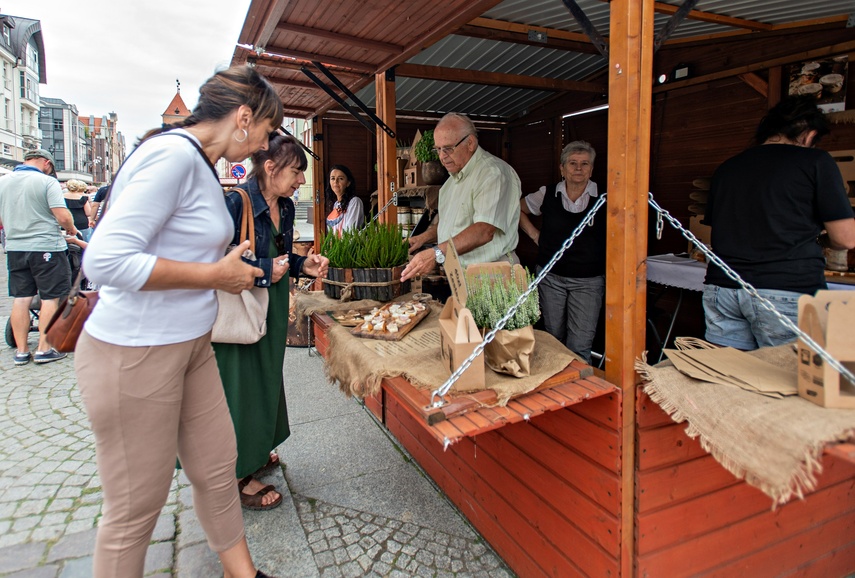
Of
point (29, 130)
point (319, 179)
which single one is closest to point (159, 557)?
point (319, 179)

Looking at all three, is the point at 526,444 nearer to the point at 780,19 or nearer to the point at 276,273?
the point at 276,273

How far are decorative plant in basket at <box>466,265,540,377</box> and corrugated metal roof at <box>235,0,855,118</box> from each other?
169 centimetres

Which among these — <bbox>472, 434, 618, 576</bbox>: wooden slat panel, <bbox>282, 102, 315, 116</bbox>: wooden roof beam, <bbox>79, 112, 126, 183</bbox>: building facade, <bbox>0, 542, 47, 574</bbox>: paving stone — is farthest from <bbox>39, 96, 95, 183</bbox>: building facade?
<bbox>472, 434, 618, 576</bbox>: wooden slat panel

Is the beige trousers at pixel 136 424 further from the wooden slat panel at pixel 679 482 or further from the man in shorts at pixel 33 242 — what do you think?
the man in shorts at pixel 33 242

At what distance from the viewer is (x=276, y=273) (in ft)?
8.36

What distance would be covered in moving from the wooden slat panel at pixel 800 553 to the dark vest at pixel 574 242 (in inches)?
68.2

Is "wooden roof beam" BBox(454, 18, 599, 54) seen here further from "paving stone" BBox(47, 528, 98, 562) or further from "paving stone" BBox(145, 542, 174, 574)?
"paving stone" BBox(47, 528, 98, 562)

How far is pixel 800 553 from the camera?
84.3 inches

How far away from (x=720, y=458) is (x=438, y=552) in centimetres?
160

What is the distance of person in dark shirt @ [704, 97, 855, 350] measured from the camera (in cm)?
208

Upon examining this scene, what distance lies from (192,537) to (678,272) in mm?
3644

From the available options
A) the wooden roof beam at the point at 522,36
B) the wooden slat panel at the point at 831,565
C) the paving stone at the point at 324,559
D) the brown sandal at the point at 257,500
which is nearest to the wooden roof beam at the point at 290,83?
the wooden roof beam at the point at 522,36

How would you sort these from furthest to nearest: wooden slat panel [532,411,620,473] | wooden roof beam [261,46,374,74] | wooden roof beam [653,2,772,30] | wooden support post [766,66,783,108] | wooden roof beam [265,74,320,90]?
wooden roof beam [265,74,320,90] → wooden support post [766,66,783,108] → wooden roof beam [653,2,772,30] → wooden roof beam [261,46,374,74] → wooden slat panel [532,411,620,473]

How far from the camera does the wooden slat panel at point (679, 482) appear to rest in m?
1.78
